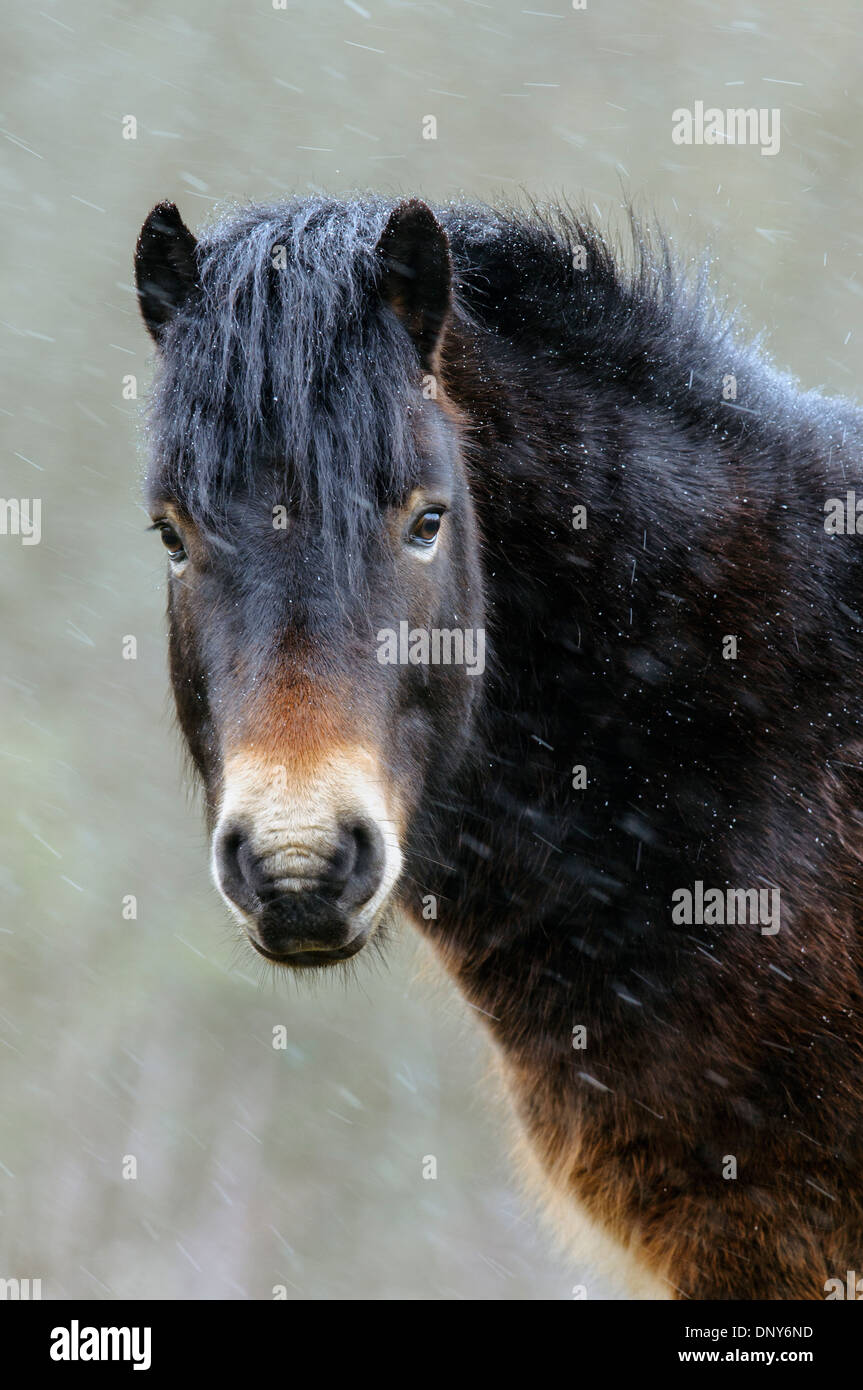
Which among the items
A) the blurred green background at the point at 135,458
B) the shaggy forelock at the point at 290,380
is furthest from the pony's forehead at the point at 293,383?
the blurred green background at the point at 135,458

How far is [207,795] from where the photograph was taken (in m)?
3.20

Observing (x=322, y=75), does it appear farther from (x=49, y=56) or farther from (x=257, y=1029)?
(x=257, y=1029)

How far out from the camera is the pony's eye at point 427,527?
3.00 meters

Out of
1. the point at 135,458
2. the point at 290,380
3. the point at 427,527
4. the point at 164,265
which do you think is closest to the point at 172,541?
the point at 290,380

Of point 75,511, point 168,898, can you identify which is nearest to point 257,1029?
point 168,898

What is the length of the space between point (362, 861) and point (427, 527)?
856 millimetres

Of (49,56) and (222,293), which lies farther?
(49,56)

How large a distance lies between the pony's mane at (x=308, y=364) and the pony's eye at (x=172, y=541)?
114 mm

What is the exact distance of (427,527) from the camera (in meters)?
3.01

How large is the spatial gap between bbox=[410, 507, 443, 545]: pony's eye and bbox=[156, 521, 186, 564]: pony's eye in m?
0.56

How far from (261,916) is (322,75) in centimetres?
1206

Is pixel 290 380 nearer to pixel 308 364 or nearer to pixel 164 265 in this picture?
pixel 308 364

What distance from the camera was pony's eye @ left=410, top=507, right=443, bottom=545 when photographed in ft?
9.84

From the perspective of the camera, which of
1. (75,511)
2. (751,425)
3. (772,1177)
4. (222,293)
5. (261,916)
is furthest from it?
(75,511)
